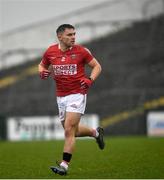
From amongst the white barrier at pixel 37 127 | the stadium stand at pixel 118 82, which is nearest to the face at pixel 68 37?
the white barrier at pixel 37 127

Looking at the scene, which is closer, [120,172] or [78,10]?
[120,172]

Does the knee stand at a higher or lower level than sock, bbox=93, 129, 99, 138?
higher

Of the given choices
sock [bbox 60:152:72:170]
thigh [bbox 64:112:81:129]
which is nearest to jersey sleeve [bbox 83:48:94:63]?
thigh [bbox 64:112:81:129]

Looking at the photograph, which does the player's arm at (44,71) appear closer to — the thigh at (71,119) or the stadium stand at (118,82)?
the thigh at (71,119)

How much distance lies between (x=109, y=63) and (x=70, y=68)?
18.1 meters

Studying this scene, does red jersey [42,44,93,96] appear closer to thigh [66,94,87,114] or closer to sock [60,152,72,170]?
thigh [66,94,87,114]

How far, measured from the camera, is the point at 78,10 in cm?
2844

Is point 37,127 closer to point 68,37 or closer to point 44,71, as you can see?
point 44,71

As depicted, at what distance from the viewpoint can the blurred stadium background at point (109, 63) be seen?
2695 cm

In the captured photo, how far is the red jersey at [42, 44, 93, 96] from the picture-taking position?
9867 mm

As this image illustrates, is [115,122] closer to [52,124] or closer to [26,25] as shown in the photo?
[52,124]

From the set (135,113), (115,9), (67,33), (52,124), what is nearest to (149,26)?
(115,9)

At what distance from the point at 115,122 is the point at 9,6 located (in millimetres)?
6578

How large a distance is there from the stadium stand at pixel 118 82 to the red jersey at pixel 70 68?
16.8 m
